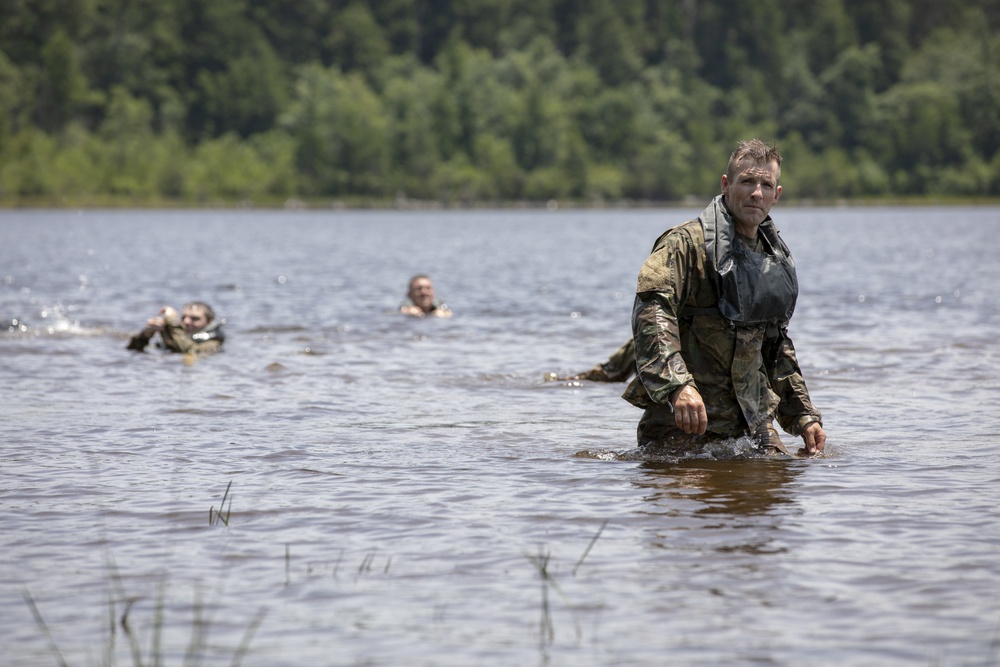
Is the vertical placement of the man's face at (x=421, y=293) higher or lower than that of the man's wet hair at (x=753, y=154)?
lower

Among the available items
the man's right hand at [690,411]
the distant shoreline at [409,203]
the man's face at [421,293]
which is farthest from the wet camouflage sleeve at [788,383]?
the distant shoreline at [409,203]

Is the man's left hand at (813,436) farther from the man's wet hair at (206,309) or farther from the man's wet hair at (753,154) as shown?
the man's wet hair at (206,309)

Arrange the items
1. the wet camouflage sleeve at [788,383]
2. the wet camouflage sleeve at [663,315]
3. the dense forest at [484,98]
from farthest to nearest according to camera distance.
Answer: the dense forest at [484,98] < the wet camouflage sleeve at [788,383] < the wet camouflage sleeve at [663,315]

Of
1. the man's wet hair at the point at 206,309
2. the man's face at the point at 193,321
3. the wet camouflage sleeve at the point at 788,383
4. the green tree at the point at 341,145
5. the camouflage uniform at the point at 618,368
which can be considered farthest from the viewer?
the green tree at the point at 341,145

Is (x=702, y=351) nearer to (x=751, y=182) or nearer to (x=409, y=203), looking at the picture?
(x=751, y=182)

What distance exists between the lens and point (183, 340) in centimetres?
1692

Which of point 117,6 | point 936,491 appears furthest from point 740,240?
point 117,6

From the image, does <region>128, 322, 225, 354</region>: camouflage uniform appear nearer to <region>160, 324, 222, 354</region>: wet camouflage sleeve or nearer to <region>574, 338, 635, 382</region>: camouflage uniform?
Result: <region>160, 324, 222, 354</region>: wet camouflage sleeve

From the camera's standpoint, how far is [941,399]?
509 inches

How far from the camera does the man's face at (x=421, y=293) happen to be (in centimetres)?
2219

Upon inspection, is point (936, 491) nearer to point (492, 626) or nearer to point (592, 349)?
point (492, 626)

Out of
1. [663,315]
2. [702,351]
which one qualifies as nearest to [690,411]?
[663,315]

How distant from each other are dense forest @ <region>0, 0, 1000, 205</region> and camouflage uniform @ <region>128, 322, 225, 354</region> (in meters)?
113

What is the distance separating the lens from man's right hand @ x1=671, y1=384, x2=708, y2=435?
26.1 ft
